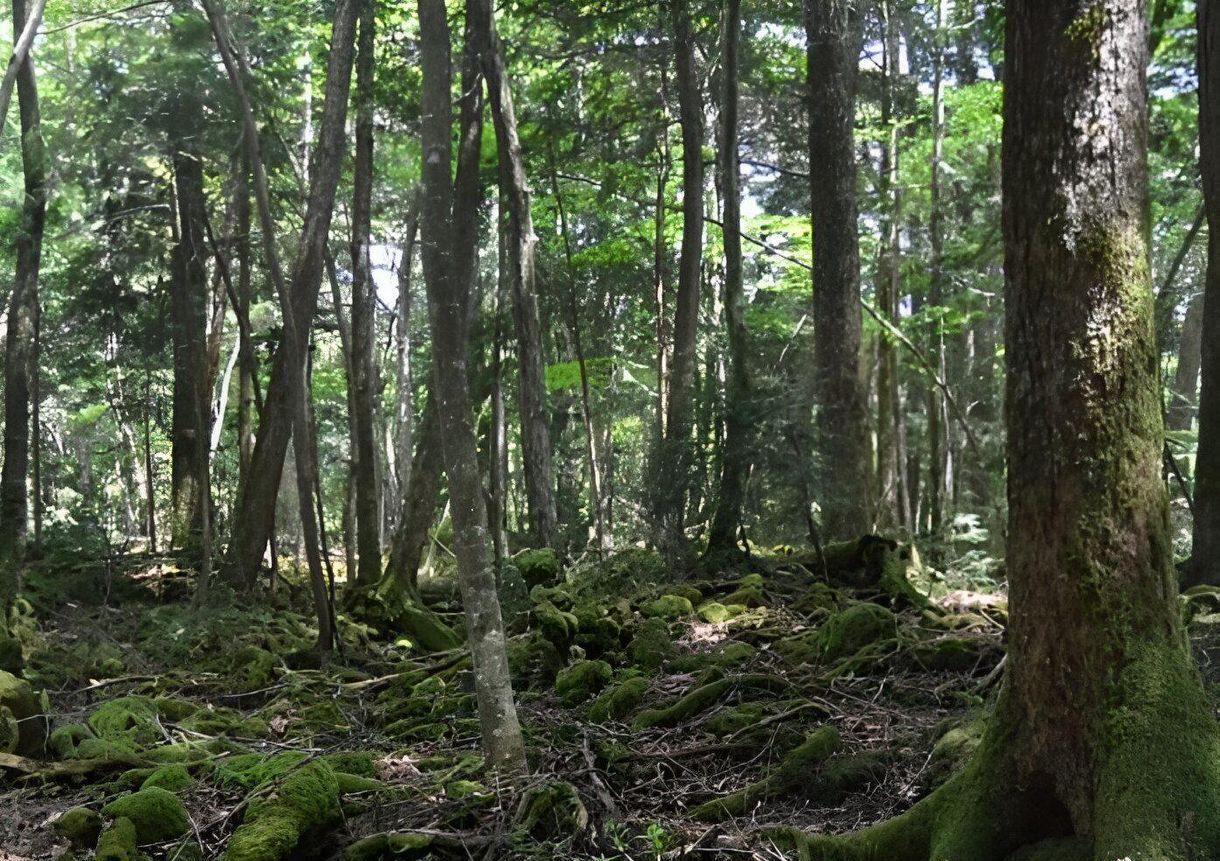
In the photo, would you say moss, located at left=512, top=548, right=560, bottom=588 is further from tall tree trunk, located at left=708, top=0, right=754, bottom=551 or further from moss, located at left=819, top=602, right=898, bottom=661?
moss, located at left=819, top=602, right=898, bottom=661

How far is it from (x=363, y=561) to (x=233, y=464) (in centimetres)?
1152

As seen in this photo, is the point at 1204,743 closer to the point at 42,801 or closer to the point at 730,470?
the point at 42,801

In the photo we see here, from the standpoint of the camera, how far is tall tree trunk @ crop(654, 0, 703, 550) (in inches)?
508

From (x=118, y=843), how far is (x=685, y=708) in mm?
4050

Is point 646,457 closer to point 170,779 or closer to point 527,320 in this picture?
point 527,320

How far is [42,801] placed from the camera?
6.70 meters

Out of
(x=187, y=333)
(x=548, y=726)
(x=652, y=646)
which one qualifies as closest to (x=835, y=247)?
(x=652, y=646)

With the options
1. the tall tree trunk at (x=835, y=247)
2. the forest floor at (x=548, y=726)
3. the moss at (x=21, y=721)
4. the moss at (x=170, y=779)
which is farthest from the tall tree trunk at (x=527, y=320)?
the moss at (x=170, y=779)

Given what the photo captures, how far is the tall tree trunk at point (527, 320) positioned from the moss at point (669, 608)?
3.94 m

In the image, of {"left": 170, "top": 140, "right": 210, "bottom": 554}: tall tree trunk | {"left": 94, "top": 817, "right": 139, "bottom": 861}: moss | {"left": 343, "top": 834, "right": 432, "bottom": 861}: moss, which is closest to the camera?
{"left": 94, "top": 817, "right": 139, "bottom": 861}: moss

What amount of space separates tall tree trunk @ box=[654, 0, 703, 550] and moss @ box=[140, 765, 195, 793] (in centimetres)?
714

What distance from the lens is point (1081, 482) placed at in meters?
4.45

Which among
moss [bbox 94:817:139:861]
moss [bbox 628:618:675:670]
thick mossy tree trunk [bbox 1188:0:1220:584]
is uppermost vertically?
thick mossy tree trunk [bbox 1188:0:1220:584]

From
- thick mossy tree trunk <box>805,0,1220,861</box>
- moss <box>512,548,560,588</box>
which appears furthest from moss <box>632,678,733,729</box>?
moss <box>512,548,560,588</box>
